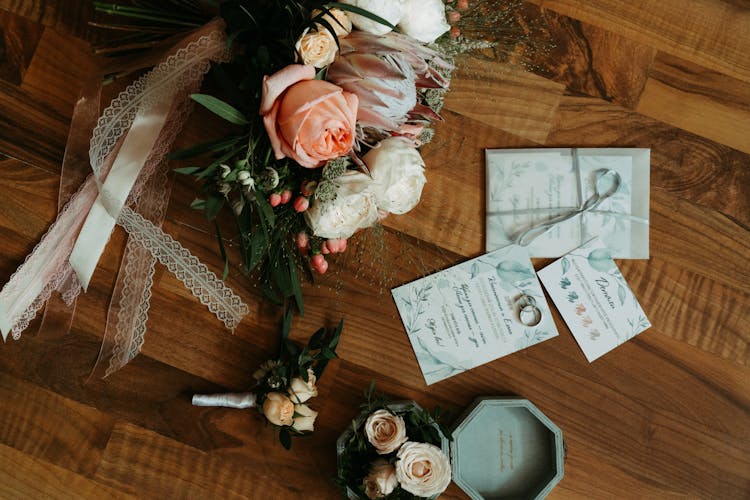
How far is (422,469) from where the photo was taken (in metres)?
0.97

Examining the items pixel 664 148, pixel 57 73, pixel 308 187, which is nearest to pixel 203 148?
pixel 308 187

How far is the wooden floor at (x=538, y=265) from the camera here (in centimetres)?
113

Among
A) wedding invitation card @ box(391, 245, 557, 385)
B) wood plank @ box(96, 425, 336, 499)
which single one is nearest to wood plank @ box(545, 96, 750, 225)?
wedding invitation card @ box(391, 245, 557, 385)

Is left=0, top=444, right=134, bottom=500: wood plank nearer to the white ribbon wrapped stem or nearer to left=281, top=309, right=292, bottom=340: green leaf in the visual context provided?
the white ribbon wrapped stem

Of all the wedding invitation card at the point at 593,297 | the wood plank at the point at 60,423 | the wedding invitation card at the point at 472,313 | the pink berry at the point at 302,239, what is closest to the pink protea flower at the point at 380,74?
the pink berry at the point at 302,239

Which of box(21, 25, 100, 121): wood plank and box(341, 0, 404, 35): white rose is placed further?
box(21, 25, 100, 121): wood plank

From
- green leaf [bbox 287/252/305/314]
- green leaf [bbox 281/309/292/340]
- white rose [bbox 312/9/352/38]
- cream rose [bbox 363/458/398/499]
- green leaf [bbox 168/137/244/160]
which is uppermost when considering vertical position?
white rose [bbox 312/9/352/38]

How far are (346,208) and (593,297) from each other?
0.56 meters

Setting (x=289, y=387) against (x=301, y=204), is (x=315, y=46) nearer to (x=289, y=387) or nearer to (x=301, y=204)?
(x=301, y=204)

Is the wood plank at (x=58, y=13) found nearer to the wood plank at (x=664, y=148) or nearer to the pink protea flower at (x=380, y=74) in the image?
the pink protea flower at (x=380, y=74)

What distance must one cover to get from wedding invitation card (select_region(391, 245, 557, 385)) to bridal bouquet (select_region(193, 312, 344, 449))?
16 cm

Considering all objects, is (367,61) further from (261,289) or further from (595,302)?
(595,302)

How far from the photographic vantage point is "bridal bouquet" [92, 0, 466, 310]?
30.8 inches

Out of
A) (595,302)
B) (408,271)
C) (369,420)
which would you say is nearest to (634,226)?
(595,302)
